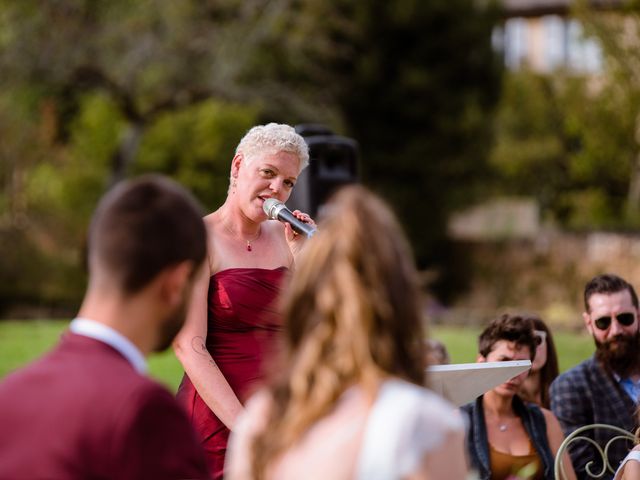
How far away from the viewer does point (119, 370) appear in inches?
80.0

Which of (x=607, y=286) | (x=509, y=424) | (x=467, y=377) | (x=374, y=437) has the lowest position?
(x=509, y=424)

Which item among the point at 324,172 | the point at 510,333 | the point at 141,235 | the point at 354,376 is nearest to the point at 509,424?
the point at 510,333

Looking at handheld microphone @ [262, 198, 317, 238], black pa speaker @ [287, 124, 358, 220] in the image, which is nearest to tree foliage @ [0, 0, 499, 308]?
black pa speaker @ [287, 124, 358, 220]

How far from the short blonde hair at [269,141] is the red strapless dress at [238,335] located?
1.38 feet

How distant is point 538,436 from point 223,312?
156cm

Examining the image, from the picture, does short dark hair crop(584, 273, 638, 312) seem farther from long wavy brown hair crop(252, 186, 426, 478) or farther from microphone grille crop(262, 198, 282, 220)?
long wavy brown hair crop(252, 186, 426, 478)

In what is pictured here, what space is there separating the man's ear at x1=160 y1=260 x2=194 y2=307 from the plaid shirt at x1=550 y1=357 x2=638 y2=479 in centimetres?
296

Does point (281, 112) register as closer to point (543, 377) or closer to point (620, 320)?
point (543, 377)

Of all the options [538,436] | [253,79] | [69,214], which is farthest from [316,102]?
[538,436]

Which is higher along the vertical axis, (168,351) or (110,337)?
(110,337)

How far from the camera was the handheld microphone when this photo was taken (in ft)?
11.9

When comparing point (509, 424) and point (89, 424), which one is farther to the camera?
point (509, 424)

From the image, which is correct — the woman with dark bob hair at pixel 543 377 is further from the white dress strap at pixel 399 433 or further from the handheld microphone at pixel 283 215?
the white dress strap at pixel 399 433

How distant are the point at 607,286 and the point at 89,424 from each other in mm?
3205
